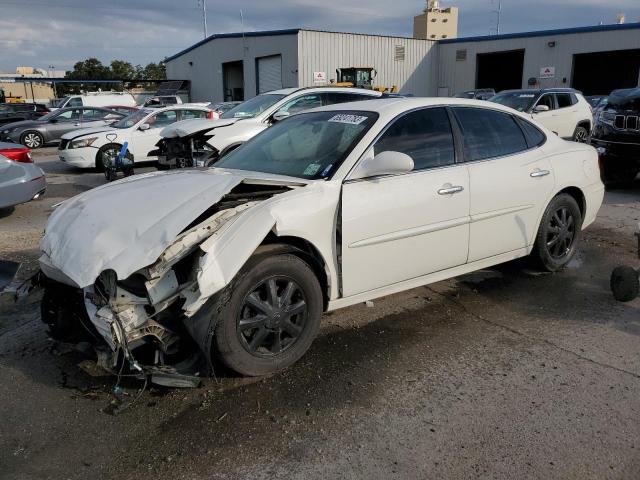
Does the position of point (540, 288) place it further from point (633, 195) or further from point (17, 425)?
point (633, 195)

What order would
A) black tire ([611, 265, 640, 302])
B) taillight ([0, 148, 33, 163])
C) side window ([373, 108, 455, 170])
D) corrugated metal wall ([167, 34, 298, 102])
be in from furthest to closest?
A: corrugated metal wall ([167, 34, 298, 102])
taillight ([0, 148, 33, 163])
black tire ([611, 265, 640, 302])
side window ([373, 108, 455, 170])

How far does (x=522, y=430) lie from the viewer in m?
2.83

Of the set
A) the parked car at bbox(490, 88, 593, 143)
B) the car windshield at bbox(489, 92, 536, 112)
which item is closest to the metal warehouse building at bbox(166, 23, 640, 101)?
the parked car at bbox(490, 88, 593, 143)

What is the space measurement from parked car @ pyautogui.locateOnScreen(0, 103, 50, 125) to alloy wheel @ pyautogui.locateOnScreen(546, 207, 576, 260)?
24.7 meters

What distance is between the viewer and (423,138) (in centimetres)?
412

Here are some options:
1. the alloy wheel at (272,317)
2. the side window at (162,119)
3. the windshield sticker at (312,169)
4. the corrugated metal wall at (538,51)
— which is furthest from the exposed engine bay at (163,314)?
the corrugated metal wall at (538,51)

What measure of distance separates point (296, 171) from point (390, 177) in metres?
0.67

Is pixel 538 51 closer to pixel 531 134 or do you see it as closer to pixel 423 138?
pixel 531 134

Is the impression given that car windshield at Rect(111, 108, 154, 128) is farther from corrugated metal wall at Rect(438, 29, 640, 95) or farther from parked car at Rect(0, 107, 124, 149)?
corrugated metal wall at Rect(438, 29, 640, 95)

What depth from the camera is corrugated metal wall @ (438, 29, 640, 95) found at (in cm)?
3056

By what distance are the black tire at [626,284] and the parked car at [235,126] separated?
4.95 m

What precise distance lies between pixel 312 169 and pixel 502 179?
1.71m

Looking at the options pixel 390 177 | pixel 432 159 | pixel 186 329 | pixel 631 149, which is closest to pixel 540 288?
pixel 432 159

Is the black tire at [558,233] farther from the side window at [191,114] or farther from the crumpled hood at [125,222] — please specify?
the side window at [191,114]
